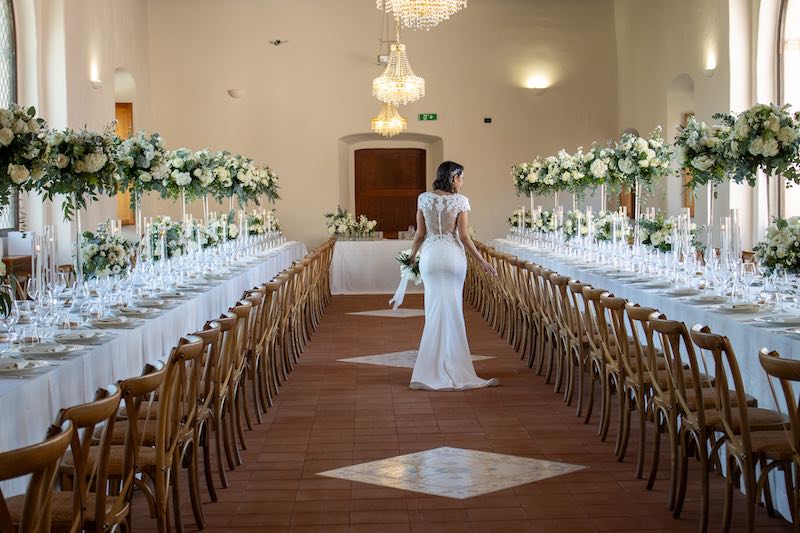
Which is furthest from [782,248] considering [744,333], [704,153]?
[704,153]

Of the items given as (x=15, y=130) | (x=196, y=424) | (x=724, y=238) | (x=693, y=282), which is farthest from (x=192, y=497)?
(x=693, y=282)

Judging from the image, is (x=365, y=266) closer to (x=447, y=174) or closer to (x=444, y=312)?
(x=447, y=174)

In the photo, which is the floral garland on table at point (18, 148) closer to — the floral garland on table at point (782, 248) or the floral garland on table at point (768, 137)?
the floral garland on table at point (782, 248)

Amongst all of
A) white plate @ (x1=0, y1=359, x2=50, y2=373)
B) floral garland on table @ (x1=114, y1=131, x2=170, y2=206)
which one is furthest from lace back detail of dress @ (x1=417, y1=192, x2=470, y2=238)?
white plate @ (x1=0, y1=359, x2=50, y2=373)

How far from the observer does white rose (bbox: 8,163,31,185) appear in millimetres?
4570

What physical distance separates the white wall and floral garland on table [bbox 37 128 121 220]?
11817 millimetres

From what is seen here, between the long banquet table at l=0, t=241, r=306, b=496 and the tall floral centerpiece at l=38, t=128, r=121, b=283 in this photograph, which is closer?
the long banquet table at l=0, t=241, r=306, b=496

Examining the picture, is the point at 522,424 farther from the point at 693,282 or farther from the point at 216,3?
the point at 216,3

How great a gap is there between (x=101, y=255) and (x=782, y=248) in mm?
4021

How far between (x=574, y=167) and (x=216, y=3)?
9165 millimetres

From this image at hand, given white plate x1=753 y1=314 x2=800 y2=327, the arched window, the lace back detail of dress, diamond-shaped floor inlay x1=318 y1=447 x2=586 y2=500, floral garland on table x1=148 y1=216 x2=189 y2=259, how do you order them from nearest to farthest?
white plate x1=753 y1=314 x2=800 y2=327
diamond-shaped floor inlay x1=318 y1=447 x2=586 y2=500
the lace back detail of dress
floral garland on table x1=148 y1=216 x2=189 y2=259
the arched window

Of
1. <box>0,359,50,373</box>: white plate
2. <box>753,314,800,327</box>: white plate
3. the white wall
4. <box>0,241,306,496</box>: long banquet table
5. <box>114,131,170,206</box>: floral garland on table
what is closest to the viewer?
<box>0,241,306,496</box>: long banquet table

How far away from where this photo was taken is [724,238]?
613 cm

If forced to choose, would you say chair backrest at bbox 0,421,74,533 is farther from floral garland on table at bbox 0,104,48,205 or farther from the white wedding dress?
the white wedding dress
